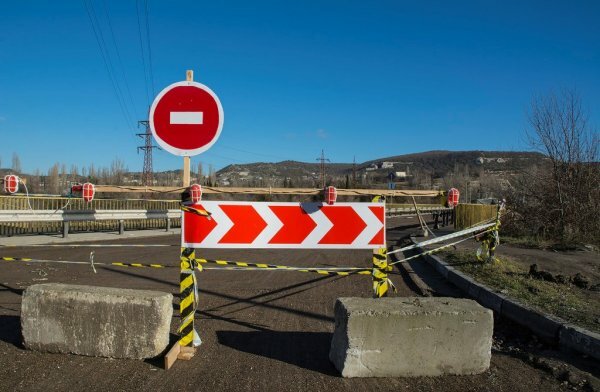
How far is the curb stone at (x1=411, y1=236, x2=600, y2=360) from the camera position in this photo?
4562 mm

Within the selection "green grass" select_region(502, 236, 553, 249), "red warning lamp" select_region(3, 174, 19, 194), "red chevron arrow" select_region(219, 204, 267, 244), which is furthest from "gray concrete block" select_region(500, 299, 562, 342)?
"red warning lamp" select_region(3, 174, 19, 194)

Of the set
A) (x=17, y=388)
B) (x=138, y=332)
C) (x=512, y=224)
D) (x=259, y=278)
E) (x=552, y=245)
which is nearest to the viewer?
(x=17, y=388)

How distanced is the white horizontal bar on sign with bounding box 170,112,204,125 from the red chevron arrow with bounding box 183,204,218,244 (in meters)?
0.85

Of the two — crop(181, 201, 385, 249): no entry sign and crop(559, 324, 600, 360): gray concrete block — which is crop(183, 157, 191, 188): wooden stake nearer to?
crop(181, 201, 385, 249): no entry sign

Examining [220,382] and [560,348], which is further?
[560,348]

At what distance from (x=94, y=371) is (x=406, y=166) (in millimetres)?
138775

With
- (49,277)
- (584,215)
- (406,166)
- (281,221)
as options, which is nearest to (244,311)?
(281,221)

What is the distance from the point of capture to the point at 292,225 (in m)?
4.88

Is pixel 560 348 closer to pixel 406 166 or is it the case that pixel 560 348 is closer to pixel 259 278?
pixel 259 278

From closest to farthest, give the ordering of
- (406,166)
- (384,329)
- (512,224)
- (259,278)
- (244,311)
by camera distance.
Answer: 1. (384,329)
2. (244,311)
3. (259,278)
4. (512,224)
5. (406,166)

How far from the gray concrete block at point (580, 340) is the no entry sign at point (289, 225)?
85.7 inches

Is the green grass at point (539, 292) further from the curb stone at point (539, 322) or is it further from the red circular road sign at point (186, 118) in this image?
the red circular road sign at point (186, 118)

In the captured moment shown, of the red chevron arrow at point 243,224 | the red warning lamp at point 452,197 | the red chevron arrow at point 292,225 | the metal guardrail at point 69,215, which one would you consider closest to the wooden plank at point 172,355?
the red chevron arrow at point 243,224

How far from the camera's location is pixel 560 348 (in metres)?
4.87
